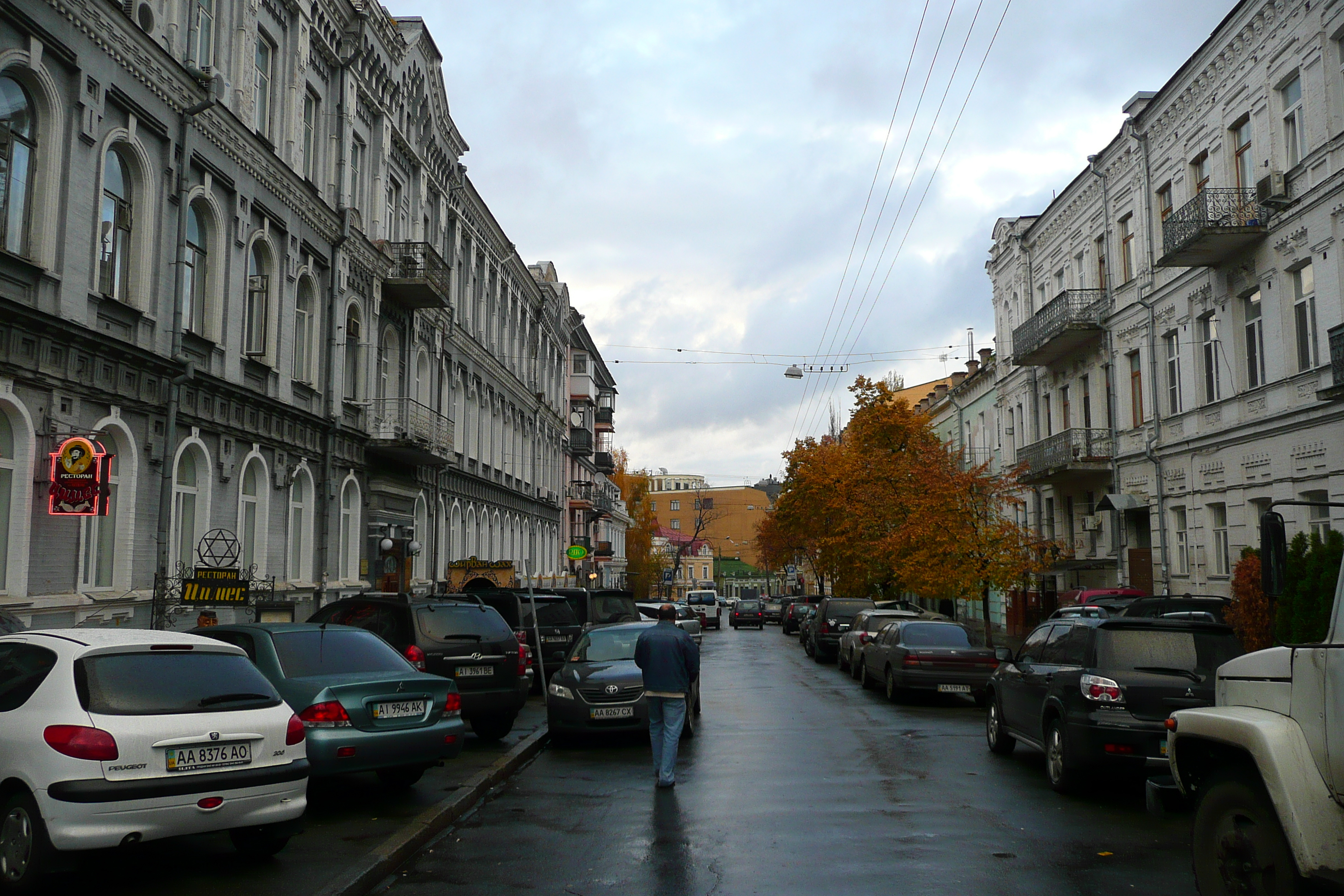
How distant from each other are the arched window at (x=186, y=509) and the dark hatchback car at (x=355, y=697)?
7722mm

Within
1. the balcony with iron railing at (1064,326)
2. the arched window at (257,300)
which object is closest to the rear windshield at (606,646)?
the arched window at (257,300)

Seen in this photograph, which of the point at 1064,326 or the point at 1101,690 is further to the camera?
the point at 1064,326

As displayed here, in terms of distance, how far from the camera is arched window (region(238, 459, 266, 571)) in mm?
19547

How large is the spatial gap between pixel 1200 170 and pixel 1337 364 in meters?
8.51

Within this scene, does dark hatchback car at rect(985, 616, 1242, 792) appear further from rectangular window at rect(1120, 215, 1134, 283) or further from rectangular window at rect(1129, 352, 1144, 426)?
rectangular window at rect(1120, 215, 1134, 283)

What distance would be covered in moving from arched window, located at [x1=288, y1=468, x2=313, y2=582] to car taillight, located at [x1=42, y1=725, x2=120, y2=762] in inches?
618

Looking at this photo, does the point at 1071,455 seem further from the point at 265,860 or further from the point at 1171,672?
the point at 265,860

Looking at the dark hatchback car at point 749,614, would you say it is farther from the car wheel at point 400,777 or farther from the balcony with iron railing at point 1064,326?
the car wheel at point 400,777

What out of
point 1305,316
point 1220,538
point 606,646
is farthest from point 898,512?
point 606,646

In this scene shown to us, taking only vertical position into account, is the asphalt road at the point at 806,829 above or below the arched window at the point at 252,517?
below

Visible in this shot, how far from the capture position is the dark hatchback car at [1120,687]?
31.8 feet

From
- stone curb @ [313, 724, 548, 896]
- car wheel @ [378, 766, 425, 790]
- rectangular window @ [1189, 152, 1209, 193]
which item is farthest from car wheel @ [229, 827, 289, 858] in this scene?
rectangular window @ [1189, 152, 1209, 193]

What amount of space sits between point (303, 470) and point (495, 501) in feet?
58.0

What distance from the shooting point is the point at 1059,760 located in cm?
1028
